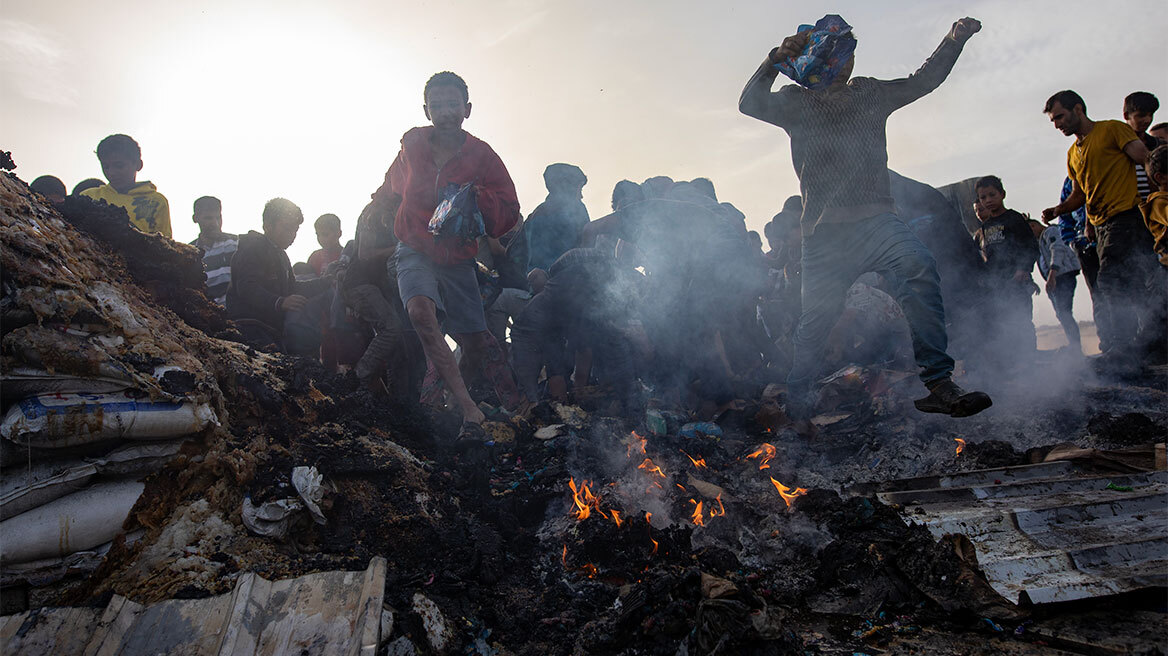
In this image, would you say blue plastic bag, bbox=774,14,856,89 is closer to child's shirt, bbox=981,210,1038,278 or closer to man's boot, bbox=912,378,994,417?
man's boot, bbox=912,378,994,417

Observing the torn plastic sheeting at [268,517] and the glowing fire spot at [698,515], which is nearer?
the torn plastic sheeting at [268,517]

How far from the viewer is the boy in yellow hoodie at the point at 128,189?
536 centimetres

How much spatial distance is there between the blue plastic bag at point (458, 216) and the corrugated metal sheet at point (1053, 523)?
132 inches

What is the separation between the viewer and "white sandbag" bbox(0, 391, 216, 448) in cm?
235

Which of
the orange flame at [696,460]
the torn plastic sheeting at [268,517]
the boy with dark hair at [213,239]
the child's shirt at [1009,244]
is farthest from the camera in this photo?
the child's shirt at [1009,244]

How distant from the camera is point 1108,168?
4988 millimetres

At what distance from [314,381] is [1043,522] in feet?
13.9

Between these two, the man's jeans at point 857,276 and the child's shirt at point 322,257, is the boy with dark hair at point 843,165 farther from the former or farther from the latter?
the child's shirt at point 322,257

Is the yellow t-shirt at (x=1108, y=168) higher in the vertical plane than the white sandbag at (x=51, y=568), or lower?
higher

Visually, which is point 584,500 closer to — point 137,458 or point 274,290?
point 137,458

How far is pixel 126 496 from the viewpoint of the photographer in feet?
8.26

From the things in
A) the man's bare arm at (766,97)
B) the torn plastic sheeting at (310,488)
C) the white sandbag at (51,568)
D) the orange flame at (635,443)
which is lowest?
the orange flame at (635,443)

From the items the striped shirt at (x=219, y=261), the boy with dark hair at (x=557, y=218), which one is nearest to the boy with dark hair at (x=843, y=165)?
the boy with dark hair at (x=557, y=218)

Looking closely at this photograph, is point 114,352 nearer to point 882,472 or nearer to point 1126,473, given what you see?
point 882,472
